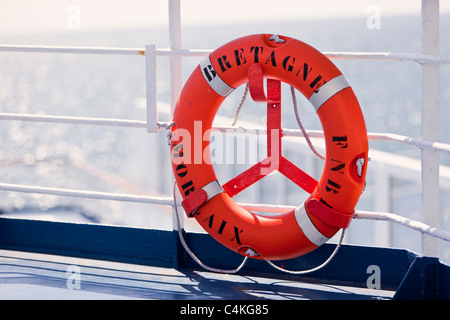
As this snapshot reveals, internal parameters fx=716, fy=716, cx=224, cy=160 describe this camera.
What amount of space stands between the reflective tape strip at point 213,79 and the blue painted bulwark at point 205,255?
0.48m

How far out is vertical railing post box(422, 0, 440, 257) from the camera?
187 centimetres

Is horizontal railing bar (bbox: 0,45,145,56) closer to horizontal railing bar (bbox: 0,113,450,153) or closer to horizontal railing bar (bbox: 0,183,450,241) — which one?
horizontal railing bar (bbox: 0,113,450,153)

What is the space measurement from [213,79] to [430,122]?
0.61m

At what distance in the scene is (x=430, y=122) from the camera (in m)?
1.90

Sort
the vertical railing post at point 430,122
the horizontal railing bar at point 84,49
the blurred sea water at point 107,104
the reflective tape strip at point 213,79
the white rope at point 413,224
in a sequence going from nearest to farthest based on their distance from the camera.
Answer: the white rope at point 413,224 < the vertical railing post at point 430,122 < the reflective tape strip at point 213,79 < the horizontal railing bar at point 84,49 < the blurred sea water at point 107,104

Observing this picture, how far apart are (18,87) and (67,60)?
22.9 feet

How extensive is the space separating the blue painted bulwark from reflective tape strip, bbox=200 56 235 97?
1.57 feet

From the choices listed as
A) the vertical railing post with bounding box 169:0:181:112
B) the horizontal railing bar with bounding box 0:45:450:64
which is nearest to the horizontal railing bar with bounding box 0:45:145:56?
the horizontal railing bar with bounding box 0:45:450:64

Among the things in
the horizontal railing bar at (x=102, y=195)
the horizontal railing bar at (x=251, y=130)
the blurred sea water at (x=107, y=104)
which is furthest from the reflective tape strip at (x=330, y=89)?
the blurred sea water at (x=107, y=104)

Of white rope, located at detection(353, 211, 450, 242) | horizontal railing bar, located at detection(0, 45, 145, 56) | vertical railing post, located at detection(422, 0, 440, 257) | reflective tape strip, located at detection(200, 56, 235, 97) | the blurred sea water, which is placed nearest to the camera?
white rope, located at detection(353, 211, 450, 242)

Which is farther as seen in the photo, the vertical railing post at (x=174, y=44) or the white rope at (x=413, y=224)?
the vertical railing post at (x=174, y=44)

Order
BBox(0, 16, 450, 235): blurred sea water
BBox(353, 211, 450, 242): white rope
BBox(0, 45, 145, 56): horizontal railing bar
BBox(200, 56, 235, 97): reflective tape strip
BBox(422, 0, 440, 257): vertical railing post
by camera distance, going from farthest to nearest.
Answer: BBox(0, 16, 450, 235): blurred sea water, BBox(0, 45, 145, 56): horizontal railing bar, BBox(200, 56, 235, 97): reflective tape strip, BBox(422, 0, 440, 257): vertical railing post, BBox(353, 211, 450, 242): white rope

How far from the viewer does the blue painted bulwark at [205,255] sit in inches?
74.6

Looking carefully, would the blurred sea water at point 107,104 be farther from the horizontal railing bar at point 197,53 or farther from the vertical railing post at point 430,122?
the vertical railing post at point 430,122
